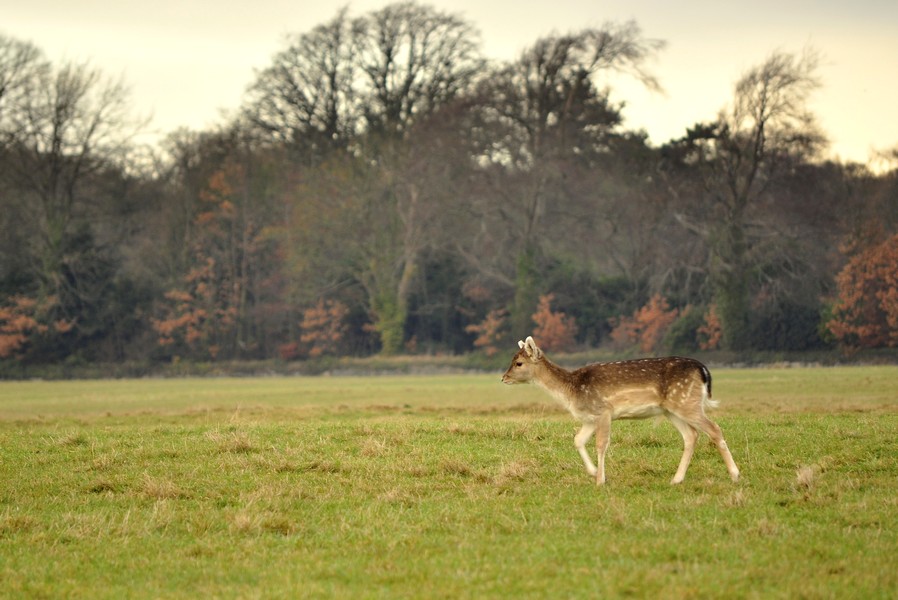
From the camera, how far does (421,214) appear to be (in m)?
67.7

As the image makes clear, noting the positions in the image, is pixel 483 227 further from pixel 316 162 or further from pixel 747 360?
pixel 747 360

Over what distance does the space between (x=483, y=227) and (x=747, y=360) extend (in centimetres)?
1877

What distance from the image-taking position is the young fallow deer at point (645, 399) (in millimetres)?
13672

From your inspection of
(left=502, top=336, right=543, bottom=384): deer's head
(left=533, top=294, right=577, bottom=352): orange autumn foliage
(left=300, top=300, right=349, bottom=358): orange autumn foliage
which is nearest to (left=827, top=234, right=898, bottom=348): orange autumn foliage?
(left=533, top=294, right=577, bottom=352): orange autumn foliage

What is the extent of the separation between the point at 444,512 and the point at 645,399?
10.4ft

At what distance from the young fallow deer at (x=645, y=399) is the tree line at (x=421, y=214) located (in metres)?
44.5

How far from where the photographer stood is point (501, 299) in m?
69.8

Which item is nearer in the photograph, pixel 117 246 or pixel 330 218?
pixel 330 218

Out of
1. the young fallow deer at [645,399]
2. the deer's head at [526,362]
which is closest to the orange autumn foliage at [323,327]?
the deer's head at [526,362]

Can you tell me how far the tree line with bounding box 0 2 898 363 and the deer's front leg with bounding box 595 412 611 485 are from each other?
44.8m

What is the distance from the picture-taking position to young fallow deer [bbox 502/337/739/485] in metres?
13.7

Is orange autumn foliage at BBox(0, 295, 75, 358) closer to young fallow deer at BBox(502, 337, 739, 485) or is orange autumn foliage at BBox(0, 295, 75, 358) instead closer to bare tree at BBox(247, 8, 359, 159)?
bare tree at BBox(247, 8, 359, 159)

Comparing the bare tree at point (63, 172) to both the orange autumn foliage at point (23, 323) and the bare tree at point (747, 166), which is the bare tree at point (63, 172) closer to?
the orange autumn foliage at point (23, 323)

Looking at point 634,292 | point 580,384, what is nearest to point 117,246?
point 634,292
